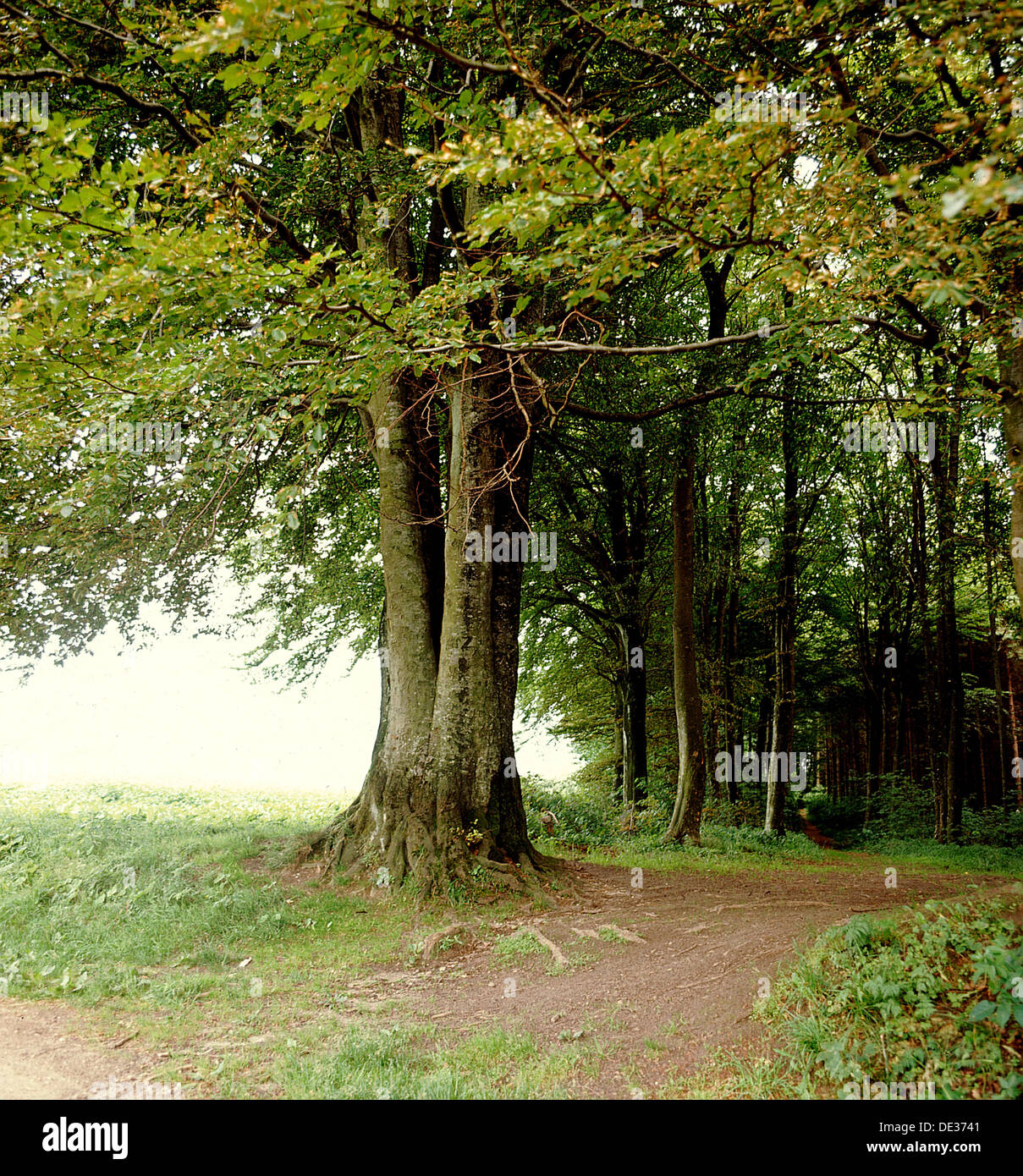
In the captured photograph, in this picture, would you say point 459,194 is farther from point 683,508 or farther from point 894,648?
point 894,648

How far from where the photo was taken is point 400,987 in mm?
6316

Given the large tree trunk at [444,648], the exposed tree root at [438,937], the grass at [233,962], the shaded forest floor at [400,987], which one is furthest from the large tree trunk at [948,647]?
the grass at [233,962]

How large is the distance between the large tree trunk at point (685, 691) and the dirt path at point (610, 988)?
4459 millimetres

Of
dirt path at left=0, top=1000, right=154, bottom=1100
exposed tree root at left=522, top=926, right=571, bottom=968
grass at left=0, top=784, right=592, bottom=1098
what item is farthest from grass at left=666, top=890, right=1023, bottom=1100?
dirt path at left=0, top=1000, right=154, bottom=1100

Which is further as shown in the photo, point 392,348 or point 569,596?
point 569,596

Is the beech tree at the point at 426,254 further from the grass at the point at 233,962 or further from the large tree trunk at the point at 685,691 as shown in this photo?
the large tree trunk at the point at 685,691

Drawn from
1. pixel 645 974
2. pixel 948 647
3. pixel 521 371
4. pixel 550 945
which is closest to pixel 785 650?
pixel 948 647

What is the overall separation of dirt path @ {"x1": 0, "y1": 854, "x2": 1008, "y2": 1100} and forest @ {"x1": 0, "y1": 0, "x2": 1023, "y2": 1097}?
132 cm

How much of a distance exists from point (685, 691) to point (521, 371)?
7.30 metres

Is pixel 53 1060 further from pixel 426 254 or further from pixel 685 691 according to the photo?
pixel 685 691

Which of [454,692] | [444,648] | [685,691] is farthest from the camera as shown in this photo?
[685,691]

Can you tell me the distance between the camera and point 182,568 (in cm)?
1108
